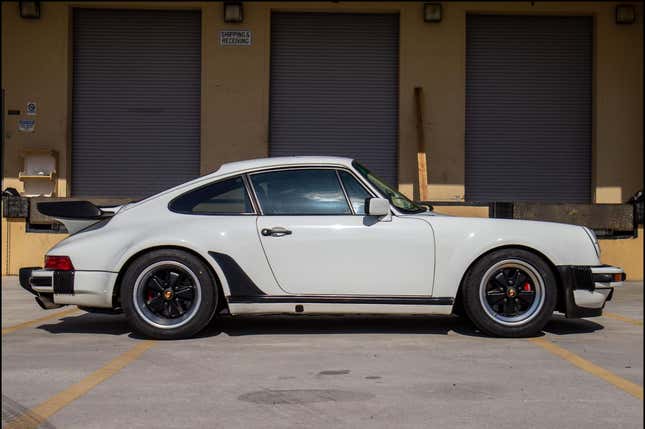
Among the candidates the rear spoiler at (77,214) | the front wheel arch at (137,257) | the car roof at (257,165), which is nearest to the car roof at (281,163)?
the car roof at (257,165)

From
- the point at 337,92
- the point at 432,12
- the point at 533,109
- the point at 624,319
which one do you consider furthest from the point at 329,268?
the point at 533,109

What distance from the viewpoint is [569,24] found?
50.4ft

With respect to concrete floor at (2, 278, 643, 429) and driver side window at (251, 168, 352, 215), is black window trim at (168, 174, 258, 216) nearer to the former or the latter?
driver side window at (251, 168, 352, 215)

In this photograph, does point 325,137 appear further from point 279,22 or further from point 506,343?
point 506,343

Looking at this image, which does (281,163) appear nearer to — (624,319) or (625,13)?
(624,319)

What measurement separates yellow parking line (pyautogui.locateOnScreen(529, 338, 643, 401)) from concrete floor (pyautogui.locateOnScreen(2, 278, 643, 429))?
0.06 meters

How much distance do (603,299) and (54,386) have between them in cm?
401

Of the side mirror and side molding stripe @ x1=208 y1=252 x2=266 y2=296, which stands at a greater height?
the side mirror

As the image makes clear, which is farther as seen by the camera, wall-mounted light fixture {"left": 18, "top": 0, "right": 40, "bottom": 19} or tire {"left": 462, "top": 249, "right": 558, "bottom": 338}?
wall-mounted light fixture {"left": 18, "top": 0, "right": 40, "bottom": 19}

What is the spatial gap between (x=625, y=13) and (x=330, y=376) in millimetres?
11564

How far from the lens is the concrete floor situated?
173 inches

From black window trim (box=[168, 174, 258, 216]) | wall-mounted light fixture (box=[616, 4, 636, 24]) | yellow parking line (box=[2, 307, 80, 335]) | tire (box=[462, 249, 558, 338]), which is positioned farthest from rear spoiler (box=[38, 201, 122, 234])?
wall-mounted light fixture (box=[616, 4, 636, 24])

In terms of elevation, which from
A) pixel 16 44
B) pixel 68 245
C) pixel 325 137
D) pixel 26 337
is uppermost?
pixel 16 44

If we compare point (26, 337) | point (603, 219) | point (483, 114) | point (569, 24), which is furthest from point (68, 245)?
point (569, 24)
